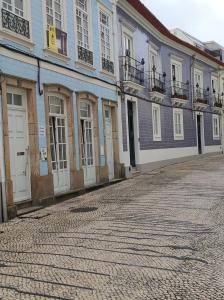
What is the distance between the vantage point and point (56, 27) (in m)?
13.1

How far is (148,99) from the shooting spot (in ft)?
69.6

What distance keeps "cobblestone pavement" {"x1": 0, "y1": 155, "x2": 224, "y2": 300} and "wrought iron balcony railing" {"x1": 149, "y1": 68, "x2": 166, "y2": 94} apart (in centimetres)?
989

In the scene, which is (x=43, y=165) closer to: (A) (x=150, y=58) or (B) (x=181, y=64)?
(A) (x=150, y=58)

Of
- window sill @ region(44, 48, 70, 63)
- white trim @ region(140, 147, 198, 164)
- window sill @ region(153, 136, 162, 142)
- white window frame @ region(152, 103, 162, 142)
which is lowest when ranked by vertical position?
white trim @ region(140, 147, 198, 164)

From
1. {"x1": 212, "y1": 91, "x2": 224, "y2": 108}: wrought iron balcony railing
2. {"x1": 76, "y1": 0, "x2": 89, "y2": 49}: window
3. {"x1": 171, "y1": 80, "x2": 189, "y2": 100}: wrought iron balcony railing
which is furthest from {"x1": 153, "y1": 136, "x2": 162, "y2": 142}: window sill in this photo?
{"x1": 212, "y1": 91, "x2": 224, "y2": 108}: wrought iron balcony railing

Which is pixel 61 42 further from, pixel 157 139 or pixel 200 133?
pixel 200 133

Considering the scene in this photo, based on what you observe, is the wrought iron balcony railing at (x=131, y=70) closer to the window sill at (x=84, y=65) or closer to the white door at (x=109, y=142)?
the white door at (x=109, y=142)

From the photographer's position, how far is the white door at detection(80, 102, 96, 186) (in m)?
14.8

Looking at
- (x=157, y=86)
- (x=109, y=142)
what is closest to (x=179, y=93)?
(x=157, y=86)

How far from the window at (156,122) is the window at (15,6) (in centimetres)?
1139

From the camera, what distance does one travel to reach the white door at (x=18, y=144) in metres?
11.0

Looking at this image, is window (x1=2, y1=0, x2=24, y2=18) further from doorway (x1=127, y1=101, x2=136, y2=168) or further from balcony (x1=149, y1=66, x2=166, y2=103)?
balcony (x1=149, y1=66, x2=166, y2=103)

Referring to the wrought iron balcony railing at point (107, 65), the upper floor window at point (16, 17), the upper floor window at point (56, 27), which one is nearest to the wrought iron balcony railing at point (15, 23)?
the upper floor window at point (16, 17)

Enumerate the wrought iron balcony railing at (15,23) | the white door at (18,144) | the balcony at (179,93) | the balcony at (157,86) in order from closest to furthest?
the wrought iron balcony railing at (15,23), the white door at (18,144), the balcony at (157,86), the balcony at (179,93)
